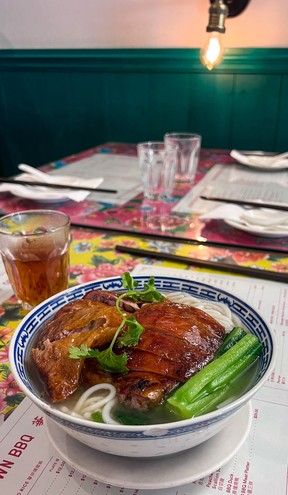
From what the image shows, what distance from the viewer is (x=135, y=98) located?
9.60ft

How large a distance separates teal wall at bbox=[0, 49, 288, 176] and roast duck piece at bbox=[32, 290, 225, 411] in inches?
90.1

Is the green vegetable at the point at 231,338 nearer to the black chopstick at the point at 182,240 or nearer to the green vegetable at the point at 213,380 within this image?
the green vegetable at the point at 213,380

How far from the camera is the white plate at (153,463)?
1.69ft

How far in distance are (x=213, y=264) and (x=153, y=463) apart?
0.59 metres

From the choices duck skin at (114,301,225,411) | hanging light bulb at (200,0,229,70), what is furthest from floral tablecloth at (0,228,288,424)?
hanging light bulb at (200,0,229,70)

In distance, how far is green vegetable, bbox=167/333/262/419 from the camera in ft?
1.74

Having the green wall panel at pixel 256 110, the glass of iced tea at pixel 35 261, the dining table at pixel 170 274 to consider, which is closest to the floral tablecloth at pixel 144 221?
the dining table at pixel 170 274

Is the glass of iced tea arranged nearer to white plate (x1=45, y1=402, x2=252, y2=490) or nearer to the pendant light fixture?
white plate (x1=45, y1=402, x2=252, y2=490)

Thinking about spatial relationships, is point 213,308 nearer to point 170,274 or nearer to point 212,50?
point 170,274

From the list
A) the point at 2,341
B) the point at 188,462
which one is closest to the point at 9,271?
the point at 2,341

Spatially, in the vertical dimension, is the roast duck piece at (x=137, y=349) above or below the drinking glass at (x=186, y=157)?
above

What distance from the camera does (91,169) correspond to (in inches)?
77.7

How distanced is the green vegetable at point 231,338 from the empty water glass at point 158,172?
0.98 metres

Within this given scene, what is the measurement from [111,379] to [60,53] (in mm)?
2802
